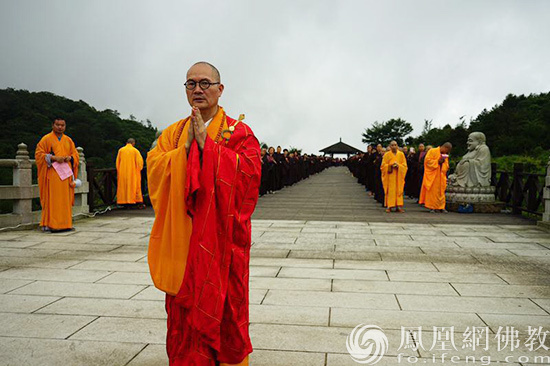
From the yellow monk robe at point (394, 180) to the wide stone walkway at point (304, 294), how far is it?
3543 millimetres

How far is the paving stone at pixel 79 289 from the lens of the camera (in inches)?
172

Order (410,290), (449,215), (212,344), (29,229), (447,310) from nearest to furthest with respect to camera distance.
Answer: (212,344), (447,310), (410,290), (29,229), (449,215)

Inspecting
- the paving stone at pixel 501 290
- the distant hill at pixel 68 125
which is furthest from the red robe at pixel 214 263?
the distant hill at pixel 68 125

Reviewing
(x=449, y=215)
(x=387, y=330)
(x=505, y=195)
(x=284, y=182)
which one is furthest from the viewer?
(x=284, y=182)

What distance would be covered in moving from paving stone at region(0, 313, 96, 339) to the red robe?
1.57 metres

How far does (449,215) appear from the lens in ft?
35.7

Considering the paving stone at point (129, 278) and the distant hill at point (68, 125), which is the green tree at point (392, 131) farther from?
the paving stone at point (129, 278)

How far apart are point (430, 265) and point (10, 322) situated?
180 inches

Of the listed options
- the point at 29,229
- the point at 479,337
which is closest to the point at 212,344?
the point at 479,337

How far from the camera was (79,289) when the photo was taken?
4.55 meters

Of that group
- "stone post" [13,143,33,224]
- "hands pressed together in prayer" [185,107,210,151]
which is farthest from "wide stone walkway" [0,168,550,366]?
"hands pressed together in prayer" [185,107,210,151]

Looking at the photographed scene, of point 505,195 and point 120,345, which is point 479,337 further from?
point 505,195

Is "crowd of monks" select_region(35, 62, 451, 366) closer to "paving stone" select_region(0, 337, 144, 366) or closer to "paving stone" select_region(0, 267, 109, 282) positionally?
"paving stone" select_region(0, 337, 144, 366)

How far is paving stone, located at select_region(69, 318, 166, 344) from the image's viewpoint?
329 cm
